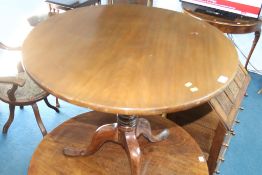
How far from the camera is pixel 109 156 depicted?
148 centimetres

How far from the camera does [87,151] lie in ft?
4.74

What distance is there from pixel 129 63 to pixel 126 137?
1.30 ft

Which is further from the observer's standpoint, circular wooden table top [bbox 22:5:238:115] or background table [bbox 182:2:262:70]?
background table [bbox 182:2:262:70]

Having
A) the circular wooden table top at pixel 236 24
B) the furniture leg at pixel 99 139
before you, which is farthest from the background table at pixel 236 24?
the furniture leg at pixel 99 139

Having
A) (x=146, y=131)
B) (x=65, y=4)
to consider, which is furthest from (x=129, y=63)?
(x=65, y=4)

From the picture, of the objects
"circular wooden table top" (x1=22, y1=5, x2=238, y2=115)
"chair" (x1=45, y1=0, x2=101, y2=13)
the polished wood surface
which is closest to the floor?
"chair" (x1=45, y1=0, x2=101, y2=13)

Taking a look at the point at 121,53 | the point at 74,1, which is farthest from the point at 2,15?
the point at 121,53

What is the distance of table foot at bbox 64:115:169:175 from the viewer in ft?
4.26

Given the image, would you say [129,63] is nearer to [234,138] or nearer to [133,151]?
[133,151]

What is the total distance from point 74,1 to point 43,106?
937 mm

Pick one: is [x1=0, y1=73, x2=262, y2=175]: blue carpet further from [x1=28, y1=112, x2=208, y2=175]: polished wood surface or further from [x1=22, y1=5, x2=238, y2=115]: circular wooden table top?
[x1=22, y1=5, x2=238, y2=115]: circular wooden table top

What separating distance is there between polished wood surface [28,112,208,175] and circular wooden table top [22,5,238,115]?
1.85 ft

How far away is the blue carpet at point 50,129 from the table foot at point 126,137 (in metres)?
0.65

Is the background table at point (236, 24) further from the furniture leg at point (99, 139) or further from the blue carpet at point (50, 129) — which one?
the furniture leg at point (99, 139)
